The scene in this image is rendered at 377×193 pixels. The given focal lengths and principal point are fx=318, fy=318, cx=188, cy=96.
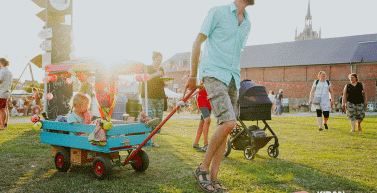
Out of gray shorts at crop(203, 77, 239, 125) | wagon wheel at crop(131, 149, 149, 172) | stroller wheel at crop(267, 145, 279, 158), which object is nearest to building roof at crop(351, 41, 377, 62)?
stroller wheel at crop(267, 145, 279, 158)

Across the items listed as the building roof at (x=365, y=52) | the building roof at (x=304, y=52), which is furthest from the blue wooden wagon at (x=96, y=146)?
the building roof at (x=304, y=52)

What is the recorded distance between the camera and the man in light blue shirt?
125 inches

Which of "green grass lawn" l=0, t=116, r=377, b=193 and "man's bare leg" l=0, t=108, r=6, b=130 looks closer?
"green grass lawn" l=0, t=116, r=377, b=193

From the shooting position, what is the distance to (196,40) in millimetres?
3209

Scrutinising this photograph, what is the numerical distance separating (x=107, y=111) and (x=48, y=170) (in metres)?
1.27

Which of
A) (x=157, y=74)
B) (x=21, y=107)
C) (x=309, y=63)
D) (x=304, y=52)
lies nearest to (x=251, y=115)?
(x=157, y=74)

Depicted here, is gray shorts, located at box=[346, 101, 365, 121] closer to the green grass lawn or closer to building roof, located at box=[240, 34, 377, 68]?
the green grass lawn

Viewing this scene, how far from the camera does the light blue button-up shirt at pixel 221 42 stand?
10.5 feet

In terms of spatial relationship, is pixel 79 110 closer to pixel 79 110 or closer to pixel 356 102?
pixel 79 110

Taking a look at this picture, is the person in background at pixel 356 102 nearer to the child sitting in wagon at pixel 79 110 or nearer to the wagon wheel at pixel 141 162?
the wagon wheel at pixel 141 162

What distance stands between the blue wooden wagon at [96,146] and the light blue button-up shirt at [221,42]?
1.27 meters

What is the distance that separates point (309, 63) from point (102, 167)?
161 feet

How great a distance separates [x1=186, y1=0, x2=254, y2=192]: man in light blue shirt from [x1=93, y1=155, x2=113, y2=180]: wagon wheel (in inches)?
43.2

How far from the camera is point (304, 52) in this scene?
50.3 m
